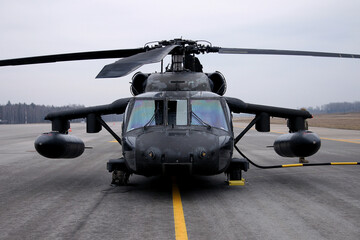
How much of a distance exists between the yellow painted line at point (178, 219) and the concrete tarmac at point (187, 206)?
0.24 ft

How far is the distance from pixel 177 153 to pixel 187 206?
0.91 metres

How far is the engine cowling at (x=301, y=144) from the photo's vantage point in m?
8.95

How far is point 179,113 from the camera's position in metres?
8.09

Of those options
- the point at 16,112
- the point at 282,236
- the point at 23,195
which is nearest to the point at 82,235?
the point at 282,236

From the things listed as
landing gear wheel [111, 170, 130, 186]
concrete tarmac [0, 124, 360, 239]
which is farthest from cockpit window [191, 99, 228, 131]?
landing gear wheel [111, 170, 130, 186]

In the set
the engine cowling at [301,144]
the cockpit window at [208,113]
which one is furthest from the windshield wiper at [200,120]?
the engine cowling at [301,144]

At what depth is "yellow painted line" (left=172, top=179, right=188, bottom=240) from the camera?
196 inches

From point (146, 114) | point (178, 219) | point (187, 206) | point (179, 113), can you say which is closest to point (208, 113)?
point (179, 113)

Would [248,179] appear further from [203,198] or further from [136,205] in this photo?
[136,205]

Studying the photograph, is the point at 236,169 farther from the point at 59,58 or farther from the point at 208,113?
the point at 59,58

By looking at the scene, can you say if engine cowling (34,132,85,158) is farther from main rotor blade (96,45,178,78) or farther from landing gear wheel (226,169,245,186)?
main rotor blade (96,45,178,78)

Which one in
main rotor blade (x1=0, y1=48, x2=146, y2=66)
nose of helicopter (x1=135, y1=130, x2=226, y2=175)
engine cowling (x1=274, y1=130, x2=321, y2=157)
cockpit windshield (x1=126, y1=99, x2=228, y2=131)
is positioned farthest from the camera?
engine cowling (x1=274, y1=130, x2=321, y2=157)

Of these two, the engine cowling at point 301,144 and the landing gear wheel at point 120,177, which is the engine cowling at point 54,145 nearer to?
the landing gear wheel at point 120,177

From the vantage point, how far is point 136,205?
674 cm
